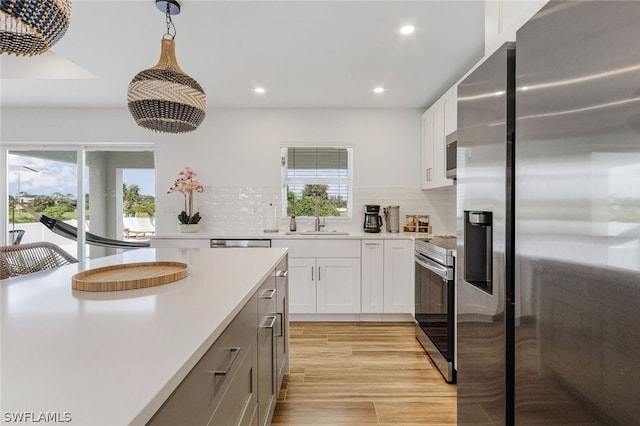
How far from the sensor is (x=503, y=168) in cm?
113

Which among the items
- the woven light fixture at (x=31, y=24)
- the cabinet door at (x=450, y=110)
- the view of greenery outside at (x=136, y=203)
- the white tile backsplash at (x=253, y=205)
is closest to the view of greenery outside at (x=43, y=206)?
the view of greenery outside at (x=136, y=203)

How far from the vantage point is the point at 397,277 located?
11.3ft

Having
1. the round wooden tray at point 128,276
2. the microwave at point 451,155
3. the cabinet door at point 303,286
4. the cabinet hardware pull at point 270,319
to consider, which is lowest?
the cabinet door at point 303,286

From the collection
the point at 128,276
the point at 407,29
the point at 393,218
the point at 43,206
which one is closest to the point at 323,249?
the point at 393,218

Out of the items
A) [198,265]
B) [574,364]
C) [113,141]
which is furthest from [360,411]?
[113,141]

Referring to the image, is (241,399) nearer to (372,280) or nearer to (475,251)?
(475,251)

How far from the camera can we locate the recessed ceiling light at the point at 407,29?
2.21m

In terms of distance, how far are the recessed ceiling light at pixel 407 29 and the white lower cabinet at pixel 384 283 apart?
78.4 inches

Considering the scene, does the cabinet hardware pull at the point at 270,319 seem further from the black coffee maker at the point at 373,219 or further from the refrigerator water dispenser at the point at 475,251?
the black coffee maker at the point at 373,219

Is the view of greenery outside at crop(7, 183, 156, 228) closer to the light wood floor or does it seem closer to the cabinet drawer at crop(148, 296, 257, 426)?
the light wood floor

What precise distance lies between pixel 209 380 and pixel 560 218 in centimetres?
100

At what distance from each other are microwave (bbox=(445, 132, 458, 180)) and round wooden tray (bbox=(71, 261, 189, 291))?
2.31 metres

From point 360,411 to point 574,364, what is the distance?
1.49 metres

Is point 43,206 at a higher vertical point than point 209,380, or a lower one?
higher
